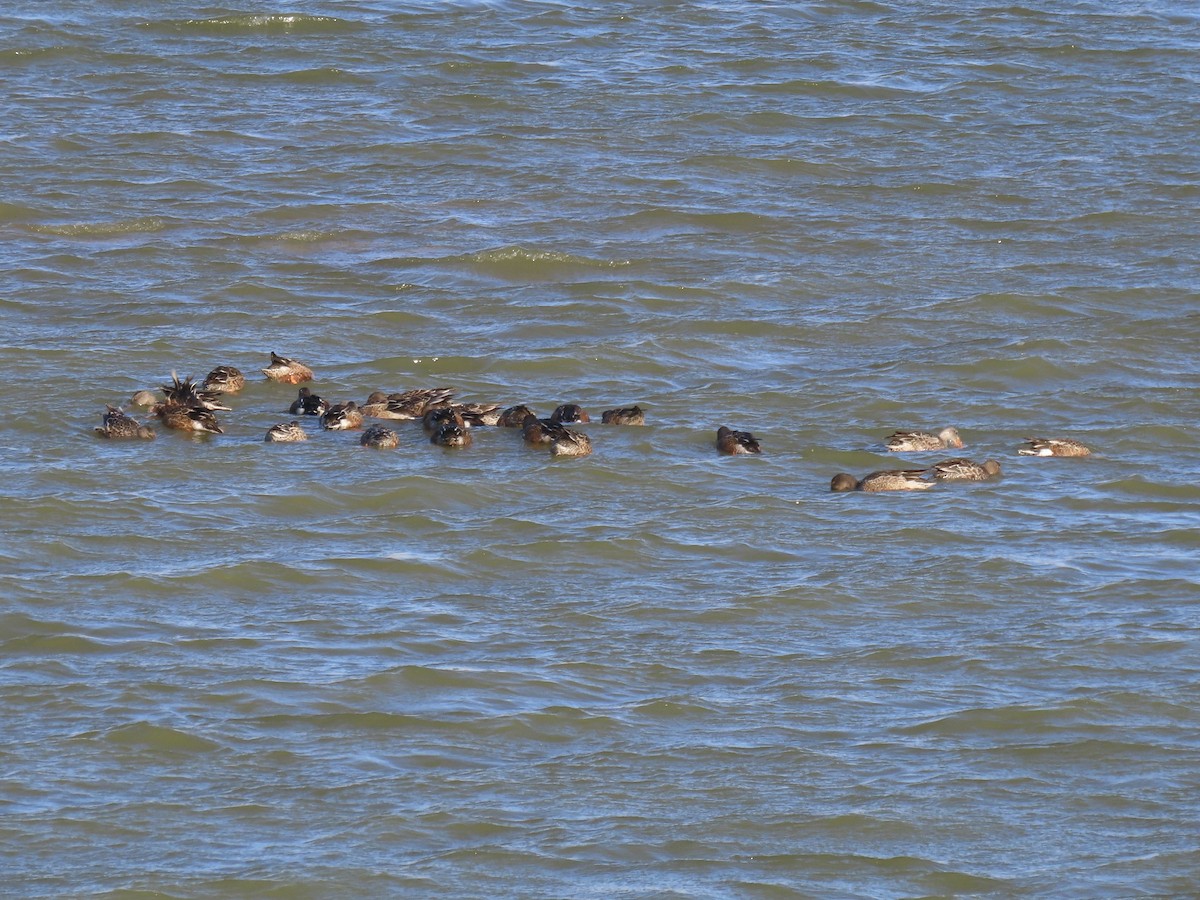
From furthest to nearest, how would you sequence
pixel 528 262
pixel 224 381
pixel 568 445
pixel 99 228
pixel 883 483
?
pixel 99 228 < pixel 528 262 < pixel 224 381 < pixel 568 445 < pixel 883 483

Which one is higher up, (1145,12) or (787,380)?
(1145,12)

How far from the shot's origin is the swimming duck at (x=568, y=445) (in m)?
12.6

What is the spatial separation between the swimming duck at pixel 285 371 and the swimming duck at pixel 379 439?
124cm

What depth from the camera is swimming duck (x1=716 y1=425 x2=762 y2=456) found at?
1278 centimetres

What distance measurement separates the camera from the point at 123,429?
1282 cm

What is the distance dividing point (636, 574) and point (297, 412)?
332cm

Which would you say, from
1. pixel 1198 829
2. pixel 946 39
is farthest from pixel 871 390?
pixel 946 39

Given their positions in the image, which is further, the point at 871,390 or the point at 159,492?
the point at 871,390

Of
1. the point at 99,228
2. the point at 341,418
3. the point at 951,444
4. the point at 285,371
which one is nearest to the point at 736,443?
the point at 951,444

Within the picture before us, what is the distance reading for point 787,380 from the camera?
14.4m

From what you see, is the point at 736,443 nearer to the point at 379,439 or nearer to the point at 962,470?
the point at 962,470

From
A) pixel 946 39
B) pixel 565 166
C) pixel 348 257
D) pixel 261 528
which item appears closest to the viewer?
pixel 261 528

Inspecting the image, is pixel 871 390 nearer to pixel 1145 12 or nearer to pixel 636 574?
pixel 636 574

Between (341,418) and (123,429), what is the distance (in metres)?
1.33
